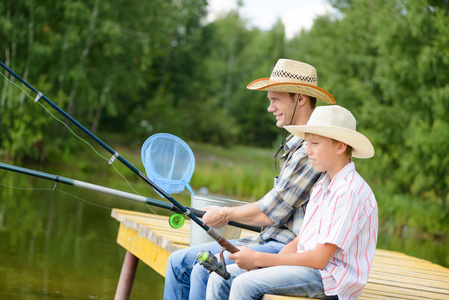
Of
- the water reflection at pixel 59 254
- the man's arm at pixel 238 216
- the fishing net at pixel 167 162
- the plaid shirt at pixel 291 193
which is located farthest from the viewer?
the water reflection at pixel 59 254

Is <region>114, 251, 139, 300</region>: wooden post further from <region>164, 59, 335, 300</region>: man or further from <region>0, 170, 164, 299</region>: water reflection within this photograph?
<region>164, 59, 335, 300</region>: man

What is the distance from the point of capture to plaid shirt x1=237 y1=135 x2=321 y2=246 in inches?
101

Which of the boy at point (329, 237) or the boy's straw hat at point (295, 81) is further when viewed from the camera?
the boy's straw hat at point (295, 81)

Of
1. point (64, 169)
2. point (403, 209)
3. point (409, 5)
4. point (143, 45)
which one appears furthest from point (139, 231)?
point (143, 45)

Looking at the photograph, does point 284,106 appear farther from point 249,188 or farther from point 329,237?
point 249,188

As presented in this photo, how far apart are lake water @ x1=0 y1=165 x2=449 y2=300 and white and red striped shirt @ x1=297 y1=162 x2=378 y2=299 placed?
1.14m

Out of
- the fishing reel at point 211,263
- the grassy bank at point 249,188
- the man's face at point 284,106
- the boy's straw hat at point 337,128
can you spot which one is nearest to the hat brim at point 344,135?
the boy's straw hat at point 337,128

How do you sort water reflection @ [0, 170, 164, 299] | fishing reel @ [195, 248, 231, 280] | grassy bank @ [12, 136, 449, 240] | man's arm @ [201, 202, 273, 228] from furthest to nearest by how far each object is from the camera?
grassy bank @ [12, 136, 449, 240]
water reflection @ [0, 170, 164, 299]
man's arm @ [201, 202, 273, 228]
fishing reel @ [195, 248, 231, 280]

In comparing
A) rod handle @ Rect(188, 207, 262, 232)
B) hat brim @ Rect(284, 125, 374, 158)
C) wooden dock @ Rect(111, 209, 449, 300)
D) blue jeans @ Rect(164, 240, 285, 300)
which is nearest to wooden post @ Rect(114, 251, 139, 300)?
wooden dock @ Rect(111, 209, 449, 300)

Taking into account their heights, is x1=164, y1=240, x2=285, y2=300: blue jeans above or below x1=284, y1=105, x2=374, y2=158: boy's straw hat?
below

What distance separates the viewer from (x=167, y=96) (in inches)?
954

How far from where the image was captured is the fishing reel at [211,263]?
7.48 ft

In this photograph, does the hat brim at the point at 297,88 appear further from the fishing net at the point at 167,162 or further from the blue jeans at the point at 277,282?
the blue jeans at the point at 277,282

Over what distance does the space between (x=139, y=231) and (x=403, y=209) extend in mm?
9667
